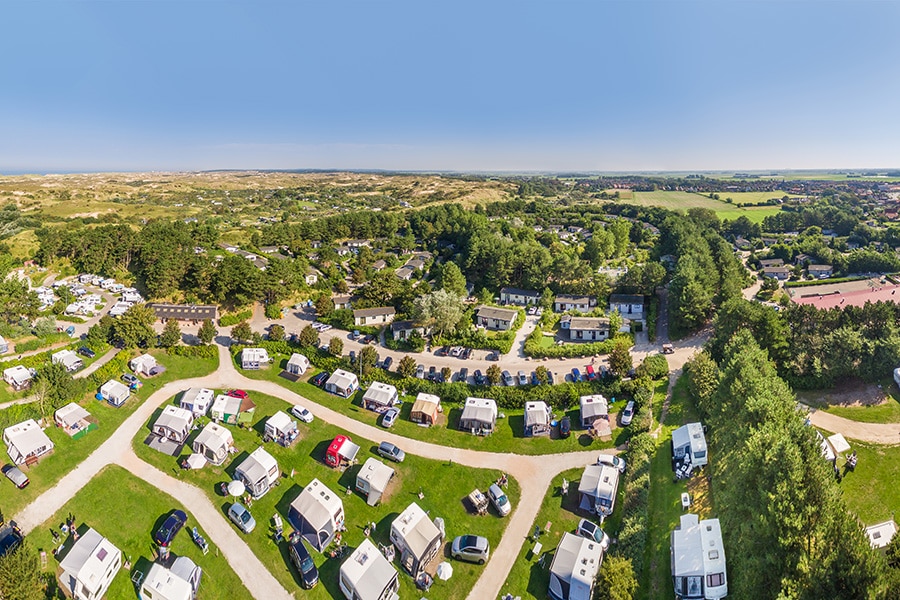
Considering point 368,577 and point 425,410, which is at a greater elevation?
point 425,410

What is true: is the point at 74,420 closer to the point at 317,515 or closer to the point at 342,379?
the point at 342,379

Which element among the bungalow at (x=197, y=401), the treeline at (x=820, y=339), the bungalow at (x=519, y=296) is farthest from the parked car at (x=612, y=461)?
the bungalow at (x=519, y=296)

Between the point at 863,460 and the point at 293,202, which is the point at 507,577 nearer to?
the point at 863,460

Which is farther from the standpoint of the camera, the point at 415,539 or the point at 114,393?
the point at 114,393

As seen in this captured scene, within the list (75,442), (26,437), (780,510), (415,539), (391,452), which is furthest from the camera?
(75,442)

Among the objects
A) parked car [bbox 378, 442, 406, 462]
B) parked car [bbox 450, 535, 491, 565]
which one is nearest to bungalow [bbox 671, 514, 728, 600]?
parked car [bbox 450, 535, 491, 565]

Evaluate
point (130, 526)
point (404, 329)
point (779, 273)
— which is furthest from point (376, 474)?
point (779, 273)
